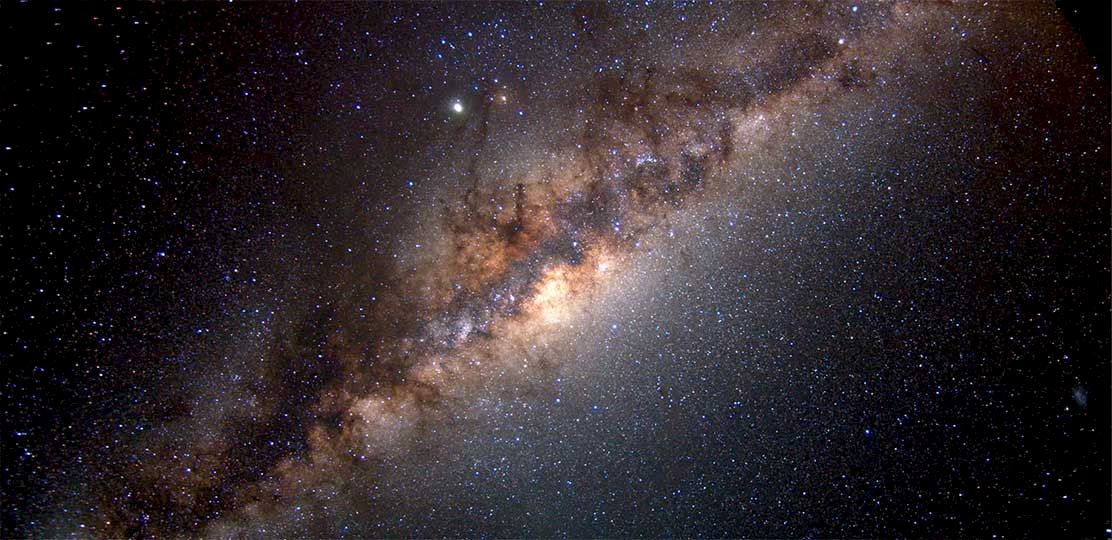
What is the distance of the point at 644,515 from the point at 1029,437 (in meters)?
3.43

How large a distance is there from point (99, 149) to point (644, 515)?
199 inches

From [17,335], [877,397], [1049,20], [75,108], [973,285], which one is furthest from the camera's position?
[877,397]

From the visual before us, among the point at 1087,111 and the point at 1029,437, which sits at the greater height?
the point at 1087,111

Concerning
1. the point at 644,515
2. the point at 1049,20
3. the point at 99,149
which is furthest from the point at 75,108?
the point at 1049,20

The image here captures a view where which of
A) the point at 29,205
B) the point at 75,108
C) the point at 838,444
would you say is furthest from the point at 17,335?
the point at 838,444

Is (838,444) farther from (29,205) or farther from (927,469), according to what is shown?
(29,205)

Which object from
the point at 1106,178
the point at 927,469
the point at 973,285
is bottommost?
the point at 927,469

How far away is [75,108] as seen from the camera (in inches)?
88.2

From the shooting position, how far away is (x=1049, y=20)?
8.81 ft

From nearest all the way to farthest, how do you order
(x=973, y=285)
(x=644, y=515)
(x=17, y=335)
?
(x=17, y=335)
(x=973, y=285)
(x=644, y=515)

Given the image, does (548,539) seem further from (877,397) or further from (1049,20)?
(1049,20)

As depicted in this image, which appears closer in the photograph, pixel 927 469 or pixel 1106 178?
pixel 1106 178

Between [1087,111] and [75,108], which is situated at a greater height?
[75,108]

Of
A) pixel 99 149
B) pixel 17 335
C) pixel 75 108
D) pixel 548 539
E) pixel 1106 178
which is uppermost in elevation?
pixel 75 108
